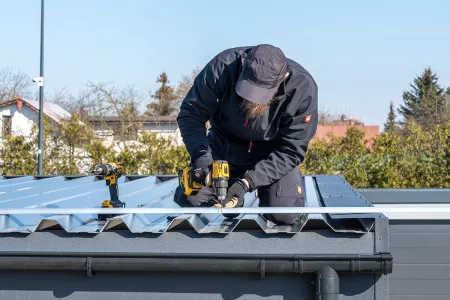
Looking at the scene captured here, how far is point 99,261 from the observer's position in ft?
9.45

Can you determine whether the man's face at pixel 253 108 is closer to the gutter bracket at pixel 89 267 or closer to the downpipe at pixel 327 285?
the downpipe at pixel 327 285

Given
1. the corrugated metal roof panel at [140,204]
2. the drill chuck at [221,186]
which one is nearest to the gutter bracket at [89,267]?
the corrugated metal roof panel at [140,204]

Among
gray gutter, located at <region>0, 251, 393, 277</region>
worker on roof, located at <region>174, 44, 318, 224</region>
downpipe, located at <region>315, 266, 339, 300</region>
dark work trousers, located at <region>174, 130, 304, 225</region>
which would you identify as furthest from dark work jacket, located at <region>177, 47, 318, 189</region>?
downpipe, located at <region>315, 266, 339, 300</region>

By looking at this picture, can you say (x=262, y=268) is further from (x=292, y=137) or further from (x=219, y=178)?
(x=292, y=137)

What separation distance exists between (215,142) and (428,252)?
196 cm

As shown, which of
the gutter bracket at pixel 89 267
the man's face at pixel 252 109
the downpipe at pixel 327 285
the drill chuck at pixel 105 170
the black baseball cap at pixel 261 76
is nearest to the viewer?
the downpipe at pixel 327 285

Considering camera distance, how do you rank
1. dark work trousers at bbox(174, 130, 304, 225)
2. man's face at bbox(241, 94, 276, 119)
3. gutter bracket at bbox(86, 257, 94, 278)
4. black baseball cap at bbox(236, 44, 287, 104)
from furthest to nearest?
dark work trousers at bbox(174, 130, 304, 225) < man's face at bbox(241, 94, 276, 119) < black baseball cap at bbox(236, 44, 287, 104) < gutter bracket at bbox(86, 257, 94, 278)

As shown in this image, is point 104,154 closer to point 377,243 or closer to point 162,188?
point 162,188

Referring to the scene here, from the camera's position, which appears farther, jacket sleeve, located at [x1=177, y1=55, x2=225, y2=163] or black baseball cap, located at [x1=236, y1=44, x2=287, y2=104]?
jacket sleeve, located at [x1=177, y1=55, x2=225, y2=163]

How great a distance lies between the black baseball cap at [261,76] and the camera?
10.2ft

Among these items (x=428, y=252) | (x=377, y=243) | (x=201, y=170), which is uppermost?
(x=201, y=170)

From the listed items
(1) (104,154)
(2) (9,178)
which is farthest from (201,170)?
(1) (104,154)

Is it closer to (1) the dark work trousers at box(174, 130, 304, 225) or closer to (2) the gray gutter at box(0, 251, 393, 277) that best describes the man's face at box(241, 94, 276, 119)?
(1) the dark work trousers at box(174, 130, 304, 225)

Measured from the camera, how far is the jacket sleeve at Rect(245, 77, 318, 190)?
3465mm
